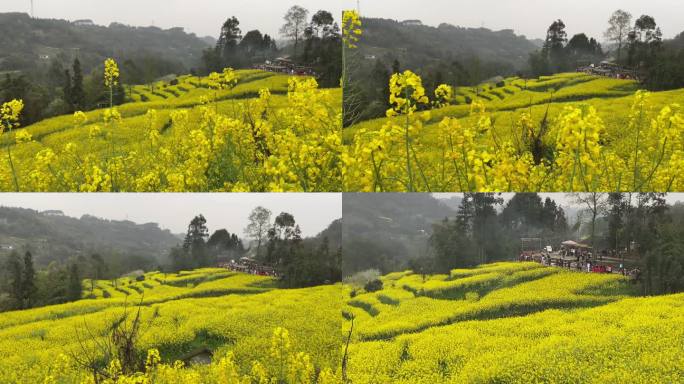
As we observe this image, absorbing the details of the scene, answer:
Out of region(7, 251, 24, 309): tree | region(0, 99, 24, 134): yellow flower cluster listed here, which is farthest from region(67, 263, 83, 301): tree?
region(0, 99, 24, 134): yellow flower cluster

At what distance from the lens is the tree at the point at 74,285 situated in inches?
206

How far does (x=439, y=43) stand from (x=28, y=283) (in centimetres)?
516

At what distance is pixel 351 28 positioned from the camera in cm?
625

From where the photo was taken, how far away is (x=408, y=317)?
531 cm

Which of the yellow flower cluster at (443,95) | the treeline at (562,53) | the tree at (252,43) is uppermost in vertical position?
the tree at (252,43)

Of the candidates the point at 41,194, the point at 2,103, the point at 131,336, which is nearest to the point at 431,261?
the point at 131,336

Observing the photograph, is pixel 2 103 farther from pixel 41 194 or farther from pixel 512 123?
pixel 512 123

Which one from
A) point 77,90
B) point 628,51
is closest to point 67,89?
point 77,90

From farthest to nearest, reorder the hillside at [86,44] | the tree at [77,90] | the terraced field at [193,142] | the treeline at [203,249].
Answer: the tree at [77,90]
the hillside at [86,44]
the treeline at [203,249]
the terraced field at [193,142]

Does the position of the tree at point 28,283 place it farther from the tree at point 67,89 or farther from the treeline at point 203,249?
the tree at point 67,89

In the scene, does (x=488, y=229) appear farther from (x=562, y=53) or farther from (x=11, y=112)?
(x=11, y=112)

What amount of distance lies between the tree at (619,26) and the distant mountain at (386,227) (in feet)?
9.79

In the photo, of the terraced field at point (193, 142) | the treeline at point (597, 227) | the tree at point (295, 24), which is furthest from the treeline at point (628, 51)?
the tree at point (295, 24)

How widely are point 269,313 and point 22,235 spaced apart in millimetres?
2562
